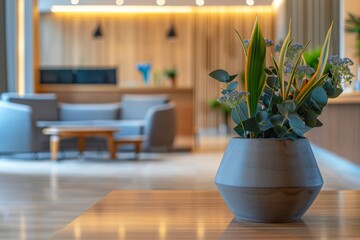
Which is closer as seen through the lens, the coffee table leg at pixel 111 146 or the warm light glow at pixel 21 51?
the coffee table leg at pixel 111 146

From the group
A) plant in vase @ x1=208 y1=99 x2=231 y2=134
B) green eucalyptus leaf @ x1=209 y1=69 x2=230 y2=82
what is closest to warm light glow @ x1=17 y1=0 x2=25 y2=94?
plant in vase @ x1=208 y1=99 x2=231 y2=134

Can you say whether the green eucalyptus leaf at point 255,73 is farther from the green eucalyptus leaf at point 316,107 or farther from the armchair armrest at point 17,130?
the armchair armrest at point 17,130

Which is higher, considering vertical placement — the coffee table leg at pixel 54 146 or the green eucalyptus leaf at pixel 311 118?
the green eucalyptus leaf at pixel 311 118

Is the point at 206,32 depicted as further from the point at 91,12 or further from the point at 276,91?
the point at 276,91

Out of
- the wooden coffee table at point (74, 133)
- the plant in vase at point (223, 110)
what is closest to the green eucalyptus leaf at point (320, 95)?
the wooden coffee table at point (74, 133)

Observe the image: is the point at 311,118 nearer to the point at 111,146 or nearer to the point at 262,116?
the point at 262,116

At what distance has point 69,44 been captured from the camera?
1417cm

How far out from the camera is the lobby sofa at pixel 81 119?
8.06m

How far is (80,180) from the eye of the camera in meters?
5.49

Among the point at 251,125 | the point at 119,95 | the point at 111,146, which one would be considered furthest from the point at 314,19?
the point at 251,125

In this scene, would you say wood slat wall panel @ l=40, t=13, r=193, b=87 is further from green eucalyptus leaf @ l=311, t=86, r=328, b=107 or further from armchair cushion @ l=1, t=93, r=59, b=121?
green eucalyptus leaf @ l=311, t=86, r=328, b=107

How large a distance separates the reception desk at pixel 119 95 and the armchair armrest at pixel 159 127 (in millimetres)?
1264

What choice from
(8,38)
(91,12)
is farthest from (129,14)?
(8,38)

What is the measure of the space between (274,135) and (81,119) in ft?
27.7
